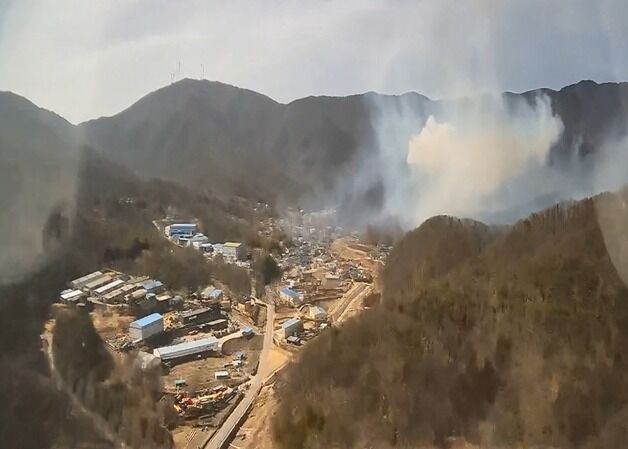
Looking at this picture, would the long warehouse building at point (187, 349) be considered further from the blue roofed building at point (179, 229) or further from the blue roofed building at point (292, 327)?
the blue roofed building at point (179, 229)

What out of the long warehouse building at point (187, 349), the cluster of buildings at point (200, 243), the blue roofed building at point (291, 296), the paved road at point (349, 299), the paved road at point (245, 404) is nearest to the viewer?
the paved road at point (245, 404)

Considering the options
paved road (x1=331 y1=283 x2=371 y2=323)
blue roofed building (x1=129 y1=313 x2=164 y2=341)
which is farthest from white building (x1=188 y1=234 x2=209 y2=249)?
paved road (x1=331 y1=283 x2=371 y2=323)

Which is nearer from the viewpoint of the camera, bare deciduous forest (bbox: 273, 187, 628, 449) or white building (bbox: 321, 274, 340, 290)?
bare deciduous forest (bbox: 273, 187, 628, 449)

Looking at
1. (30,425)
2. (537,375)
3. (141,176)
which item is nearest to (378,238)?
(537,375)

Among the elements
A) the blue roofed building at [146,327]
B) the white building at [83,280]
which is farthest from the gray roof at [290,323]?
the white building at [83,280]

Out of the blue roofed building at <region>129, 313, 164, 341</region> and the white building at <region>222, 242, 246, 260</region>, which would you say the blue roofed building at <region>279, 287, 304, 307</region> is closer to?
the white building at <region>222, 242, 246, 260</region>
